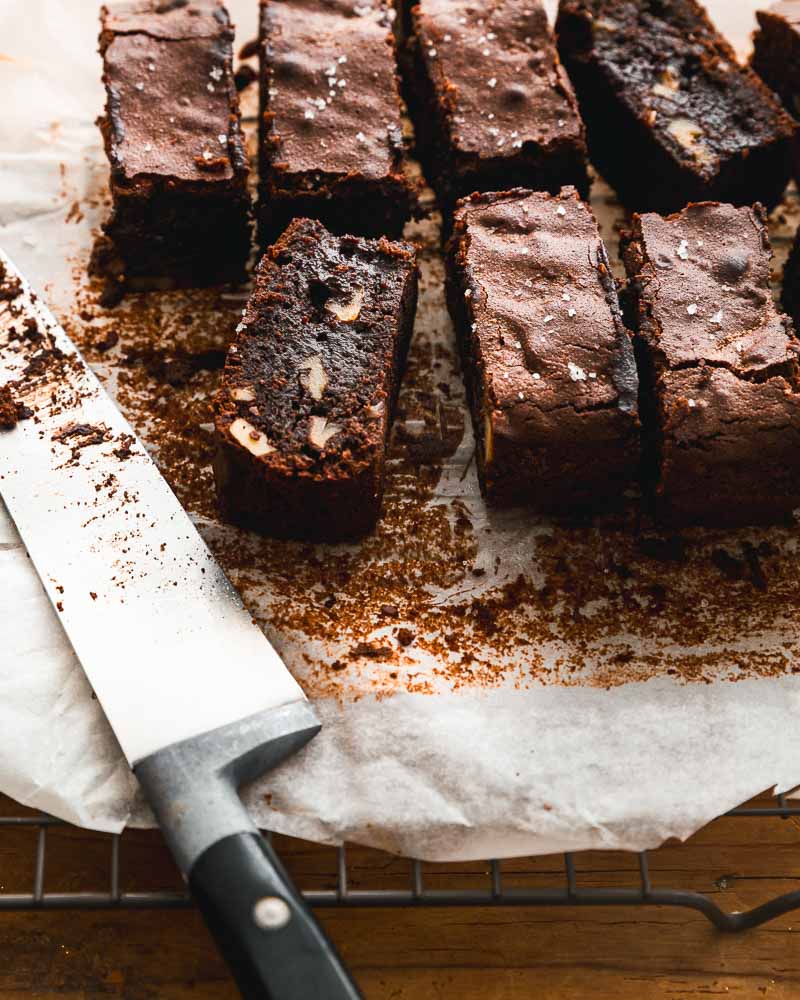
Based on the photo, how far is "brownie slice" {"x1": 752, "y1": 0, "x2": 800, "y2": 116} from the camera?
13.7 feet

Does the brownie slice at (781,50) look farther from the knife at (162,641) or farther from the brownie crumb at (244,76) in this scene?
the knife at (162,641)

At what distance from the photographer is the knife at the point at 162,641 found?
239 cm

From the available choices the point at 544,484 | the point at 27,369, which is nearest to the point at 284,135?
the point at 27,369

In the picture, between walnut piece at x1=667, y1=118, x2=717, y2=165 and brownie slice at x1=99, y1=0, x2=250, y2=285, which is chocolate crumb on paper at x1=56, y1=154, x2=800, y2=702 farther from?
walnut piece at x1=667, y1=118, x2=717, y2=165

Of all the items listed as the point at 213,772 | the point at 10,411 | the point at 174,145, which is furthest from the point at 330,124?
the point at 213,772

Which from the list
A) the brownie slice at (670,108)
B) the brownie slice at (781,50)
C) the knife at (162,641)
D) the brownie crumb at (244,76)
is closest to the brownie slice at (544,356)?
the brownie slice at (670,108)

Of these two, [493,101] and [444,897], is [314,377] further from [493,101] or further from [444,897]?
[444,897]

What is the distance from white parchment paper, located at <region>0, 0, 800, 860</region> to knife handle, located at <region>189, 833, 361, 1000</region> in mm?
348

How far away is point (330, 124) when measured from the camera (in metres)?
3.82

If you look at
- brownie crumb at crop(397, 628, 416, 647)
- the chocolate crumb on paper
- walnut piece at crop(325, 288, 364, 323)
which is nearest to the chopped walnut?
walnut piece at crop(325, 288, 364, 323)

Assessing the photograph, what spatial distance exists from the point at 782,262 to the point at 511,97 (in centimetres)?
111

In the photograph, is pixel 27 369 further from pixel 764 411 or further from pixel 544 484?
pixel 764 411

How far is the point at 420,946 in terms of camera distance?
9.46 feet

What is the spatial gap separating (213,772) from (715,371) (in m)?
1.73
